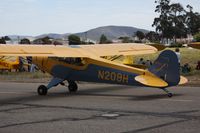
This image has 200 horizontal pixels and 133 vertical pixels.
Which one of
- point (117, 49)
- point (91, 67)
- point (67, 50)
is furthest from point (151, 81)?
point (117, 49)

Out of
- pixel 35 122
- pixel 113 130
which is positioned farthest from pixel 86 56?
pixel 113 130

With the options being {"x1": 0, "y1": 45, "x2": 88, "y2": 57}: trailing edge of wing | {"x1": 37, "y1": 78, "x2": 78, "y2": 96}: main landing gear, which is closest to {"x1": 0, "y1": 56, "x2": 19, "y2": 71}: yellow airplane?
{"x1": 37, "y1": 78, "x2": 78, "y2": 96}: main landing gear

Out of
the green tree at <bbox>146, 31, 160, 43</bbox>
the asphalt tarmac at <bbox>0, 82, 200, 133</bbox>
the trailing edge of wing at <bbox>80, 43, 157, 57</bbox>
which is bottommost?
the asphalt tarmac at <bbox>0, 82, 200, 133</bbox>

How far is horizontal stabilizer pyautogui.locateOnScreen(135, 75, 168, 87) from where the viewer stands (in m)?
14.0

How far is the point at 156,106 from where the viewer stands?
12.6m

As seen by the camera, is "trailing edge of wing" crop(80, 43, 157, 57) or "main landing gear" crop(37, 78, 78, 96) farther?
"trailing edge of wing" crop(80, 43, 157, 57)

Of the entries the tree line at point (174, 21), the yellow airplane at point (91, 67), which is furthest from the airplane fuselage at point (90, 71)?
the tree line at point (174, 21)

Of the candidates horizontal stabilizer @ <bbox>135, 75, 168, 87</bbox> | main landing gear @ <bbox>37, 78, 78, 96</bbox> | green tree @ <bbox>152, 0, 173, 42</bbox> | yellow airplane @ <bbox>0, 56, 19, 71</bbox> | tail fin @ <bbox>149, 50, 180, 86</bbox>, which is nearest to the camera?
horizontal stabilizer @ <bbox>135, 75, 168, 87</bbox>

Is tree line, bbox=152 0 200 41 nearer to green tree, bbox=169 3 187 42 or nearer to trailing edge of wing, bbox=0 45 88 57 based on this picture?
green tree, bbox=169 3 187 42

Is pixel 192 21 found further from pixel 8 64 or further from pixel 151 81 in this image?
pixel 151 81

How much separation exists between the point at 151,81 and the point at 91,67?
9.68ft

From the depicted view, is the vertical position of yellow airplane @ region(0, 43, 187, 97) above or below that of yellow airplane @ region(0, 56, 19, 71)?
above

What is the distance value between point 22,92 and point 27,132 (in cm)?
882

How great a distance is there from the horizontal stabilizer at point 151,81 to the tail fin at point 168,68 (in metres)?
0.15
